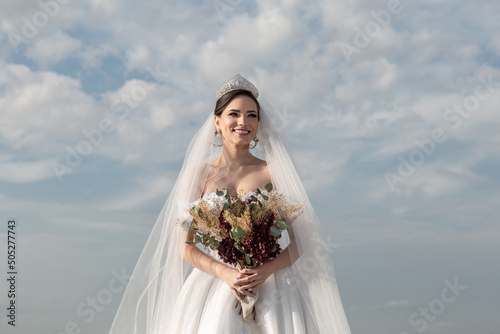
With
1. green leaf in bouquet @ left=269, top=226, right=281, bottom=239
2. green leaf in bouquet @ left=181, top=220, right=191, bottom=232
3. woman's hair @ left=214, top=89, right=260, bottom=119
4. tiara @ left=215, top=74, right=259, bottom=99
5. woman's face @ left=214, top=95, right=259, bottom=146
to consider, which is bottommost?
green leaf in bouquet @ left=269, top=226, right=281, bottom=239

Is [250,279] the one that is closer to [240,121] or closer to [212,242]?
[212,242]

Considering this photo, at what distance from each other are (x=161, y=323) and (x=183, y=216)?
3.17 feet

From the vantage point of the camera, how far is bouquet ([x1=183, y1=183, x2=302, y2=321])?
4.53 meters

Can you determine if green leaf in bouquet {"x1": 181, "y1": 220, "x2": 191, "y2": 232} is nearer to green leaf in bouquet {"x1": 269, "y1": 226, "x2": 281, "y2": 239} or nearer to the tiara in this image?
green leaf in bouquet {"x1": 269, "y1": 226, "x2": 281, "y2": 239}

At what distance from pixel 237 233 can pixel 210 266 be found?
0.57 metres

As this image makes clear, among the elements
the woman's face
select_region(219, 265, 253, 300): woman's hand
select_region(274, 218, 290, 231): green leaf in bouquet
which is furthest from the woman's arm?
the woman's face

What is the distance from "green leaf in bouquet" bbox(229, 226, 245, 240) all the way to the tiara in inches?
61.3

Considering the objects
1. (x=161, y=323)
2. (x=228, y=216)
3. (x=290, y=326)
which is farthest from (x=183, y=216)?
(x=290, y=326)

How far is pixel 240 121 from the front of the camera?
5270 millimetres

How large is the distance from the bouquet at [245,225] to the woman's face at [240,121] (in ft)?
2.11

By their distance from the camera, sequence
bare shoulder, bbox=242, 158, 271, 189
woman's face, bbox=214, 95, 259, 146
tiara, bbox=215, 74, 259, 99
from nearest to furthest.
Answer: bare shoulder, bbox=242, 158, 271, 189, woman's face, bbox=214, 95, 259, 146, tiara, bbox=215, 74, 259, 99

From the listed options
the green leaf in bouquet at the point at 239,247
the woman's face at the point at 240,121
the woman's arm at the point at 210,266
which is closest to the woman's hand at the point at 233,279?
the woman's arm at the point at 210,266

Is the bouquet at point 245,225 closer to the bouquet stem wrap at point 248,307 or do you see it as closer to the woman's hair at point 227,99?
the bouquet stem wrap at point 248,307

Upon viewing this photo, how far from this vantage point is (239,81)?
548 centimetres
